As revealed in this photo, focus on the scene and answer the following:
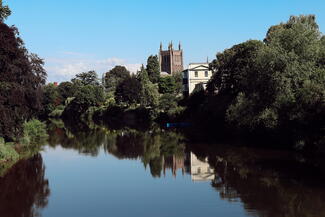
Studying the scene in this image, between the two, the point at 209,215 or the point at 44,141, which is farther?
the point at 44,141

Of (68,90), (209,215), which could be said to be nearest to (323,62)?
A: (209,215)

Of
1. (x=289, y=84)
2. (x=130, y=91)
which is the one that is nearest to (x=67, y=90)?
(x=130, y=91)

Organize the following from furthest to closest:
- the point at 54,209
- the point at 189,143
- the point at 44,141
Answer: the point at 44,141 < the point at 189,143 < the point at 54,209

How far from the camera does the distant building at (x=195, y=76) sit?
94750 mm

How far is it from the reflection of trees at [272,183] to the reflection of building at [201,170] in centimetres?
60

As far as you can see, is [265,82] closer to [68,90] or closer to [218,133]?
[218,133]

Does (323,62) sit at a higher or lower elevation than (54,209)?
higher

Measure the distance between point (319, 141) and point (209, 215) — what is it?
17.4 metres

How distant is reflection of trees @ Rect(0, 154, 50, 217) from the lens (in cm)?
2168

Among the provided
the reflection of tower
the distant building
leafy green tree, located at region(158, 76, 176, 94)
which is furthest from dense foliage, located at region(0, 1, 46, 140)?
leafy green tree, located at region(158, 76, 176, 94)

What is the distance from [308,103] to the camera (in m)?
35.5

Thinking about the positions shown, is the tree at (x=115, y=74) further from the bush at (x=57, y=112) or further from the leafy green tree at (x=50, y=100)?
the bush at (x=57, y=112)

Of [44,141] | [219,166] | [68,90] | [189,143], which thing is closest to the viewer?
[219,166]

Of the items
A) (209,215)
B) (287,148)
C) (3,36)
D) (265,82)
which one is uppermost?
(3,36)
